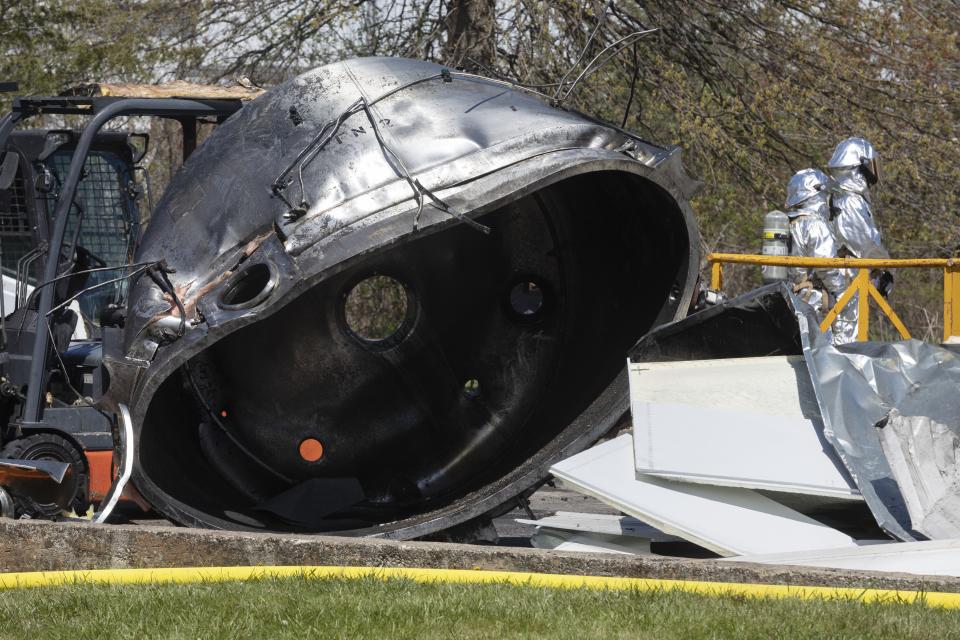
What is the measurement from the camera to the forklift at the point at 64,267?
606 cm

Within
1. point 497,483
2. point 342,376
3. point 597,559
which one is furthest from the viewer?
point 342,376

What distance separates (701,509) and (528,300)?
1.86 m

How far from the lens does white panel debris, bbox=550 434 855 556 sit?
5355mm

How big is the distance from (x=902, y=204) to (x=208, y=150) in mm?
11004

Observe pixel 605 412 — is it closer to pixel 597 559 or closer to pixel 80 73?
pixel 597 559

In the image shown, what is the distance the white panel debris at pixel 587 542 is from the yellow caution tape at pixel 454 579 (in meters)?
1.05

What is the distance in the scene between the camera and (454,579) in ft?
15.4

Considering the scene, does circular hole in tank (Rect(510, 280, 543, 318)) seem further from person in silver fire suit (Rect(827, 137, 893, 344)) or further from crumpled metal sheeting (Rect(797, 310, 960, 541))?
person in silver fire suit (Rect(827, 137, 893, 344))

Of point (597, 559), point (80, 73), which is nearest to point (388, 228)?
point (597, 559)

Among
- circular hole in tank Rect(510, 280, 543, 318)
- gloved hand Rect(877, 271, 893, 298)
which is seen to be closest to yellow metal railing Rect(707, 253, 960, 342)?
gloved hand Rect(877, 271, 893, 298)

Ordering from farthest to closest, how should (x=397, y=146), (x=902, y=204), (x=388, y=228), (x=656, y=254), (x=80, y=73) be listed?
(x=80, y=73)
(x=902, y=204)
(x=656, y=254)
(x=397, y=146)
(x=388, y=228)

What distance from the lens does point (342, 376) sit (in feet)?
22.7

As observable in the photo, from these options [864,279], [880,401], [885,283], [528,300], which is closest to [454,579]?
[880,401]

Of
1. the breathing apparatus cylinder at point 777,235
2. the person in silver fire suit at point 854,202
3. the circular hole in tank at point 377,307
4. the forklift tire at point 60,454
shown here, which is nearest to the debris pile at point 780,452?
the forklift tire at point 60,454
